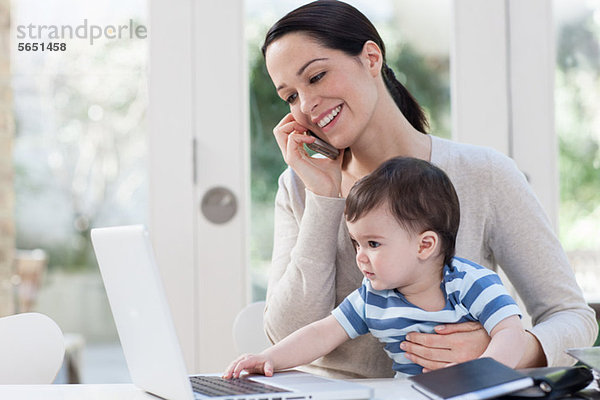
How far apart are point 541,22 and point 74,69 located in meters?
1.59

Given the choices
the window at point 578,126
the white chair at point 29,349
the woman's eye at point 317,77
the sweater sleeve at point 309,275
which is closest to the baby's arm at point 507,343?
the sweater sleeve at point 309,275

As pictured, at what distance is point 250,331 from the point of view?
1.81 metres

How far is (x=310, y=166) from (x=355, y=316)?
39cm

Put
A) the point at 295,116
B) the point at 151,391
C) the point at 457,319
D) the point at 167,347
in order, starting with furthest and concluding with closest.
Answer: the point at 295,116, the point at 457,319, the point at 151,391, the point at 167,347

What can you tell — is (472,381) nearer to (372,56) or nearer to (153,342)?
(153,342)

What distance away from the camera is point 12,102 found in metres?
2.41

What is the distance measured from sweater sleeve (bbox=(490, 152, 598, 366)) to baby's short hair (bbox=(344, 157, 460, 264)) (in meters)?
0.30

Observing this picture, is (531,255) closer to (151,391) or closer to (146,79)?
(151,391)

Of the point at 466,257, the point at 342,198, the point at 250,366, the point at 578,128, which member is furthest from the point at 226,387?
the point at 578,128

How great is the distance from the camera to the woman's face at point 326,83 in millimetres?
1537

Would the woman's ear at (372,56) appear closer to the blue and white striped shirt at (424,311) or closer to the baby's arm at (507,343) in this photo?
the blue and white striped shirt at (424,311)

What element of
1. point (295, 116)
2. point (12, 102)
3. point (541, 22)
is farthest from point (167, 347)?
point (541, 22)

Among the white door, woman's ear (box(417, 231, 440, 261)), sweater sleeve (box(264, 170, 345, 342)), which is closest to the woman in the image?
sweater sleeve (box(264, 170, 345, 342))

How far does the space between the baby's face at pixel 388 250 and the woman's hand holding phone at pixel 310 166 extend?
0.30 metres
